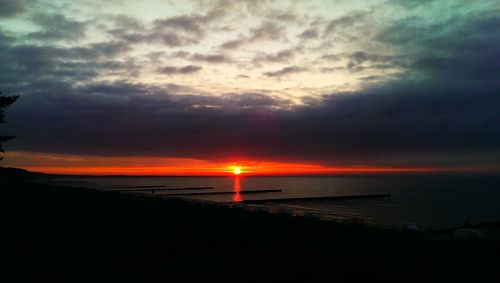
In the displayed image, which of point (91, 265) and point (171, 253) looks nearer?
point (91, 265)

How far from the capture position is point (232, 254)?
37.6ft

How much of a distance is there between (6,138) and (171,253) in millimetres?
44449

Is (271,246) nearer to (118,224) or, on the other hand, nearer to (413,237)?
(413,237)

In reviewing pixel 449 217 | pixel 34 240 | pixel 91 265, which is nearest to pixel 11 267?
pixel 91 265

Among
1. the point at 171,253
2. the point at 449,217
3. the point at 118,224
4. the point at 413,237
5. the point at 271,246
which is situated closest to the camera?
the point at 171,253

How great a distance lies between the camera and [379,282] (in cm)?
866

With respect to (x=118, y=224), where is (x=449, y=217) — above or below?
below

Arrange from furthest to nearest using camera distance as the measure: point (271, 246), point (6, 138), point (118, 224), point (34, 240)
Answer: point (6, 138)
point (118, 224)
point (34, 240)
point (271, 246)

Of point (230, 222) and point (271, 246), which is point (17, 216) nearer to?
point (230, 222)

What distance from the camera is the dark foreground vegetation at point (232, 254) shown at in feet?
30.3

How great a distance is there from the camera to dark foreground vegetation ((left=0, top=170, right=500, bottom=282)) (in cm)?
923

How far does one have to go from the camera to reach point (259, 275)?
30.0 ft

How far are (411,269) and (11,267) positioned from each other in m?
11.8

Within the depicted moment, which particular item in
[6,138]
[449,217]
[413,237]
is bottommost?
[449,217]
